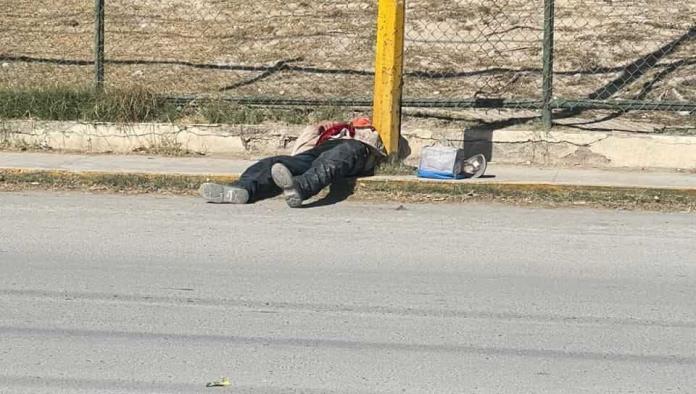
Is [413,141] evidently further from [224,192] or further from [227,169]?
[224,192]

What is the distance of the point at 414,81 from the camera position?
1188 centimetres

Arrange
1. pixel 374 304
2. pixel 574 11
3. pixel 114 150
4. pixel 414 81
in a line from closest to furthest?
1. pixel 374 304
2. pixel 114 150
3. pixel 414 81
4. pixel 574 11

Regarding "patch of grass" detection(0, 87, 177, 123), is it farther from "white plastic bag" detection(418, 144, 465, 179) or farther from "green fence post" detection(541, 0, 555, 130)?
"green fence post" detection(541, 0, 555, 130)

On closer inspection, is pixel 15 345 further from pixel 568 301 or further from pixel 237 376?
pixel 568 301

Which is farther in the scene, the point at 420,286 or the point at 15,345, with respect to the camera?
the point at 420,286

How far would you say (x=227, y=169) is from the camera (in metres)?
9.57

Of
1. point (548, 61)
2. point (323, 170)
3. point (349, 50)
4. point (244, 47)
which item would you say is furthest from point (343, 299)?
point (244, 47)

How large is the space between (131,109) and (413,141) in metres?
2.72

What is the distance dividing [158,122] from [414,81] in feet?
9.48

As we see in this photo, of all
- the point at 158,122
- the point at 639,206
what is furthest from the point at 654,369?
the point at 158,122

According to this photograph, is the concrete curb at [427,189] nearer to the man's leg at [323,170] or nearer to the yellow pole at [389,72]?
the man's leg at [323,170]

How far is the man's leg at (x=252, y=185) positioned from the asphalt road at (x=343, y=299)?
0.09 meters

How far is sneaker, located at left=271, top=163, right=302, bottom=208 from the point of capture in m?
8.15

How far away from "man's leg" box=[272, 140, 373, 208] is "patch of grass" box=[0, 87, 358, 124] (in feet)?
5.40
